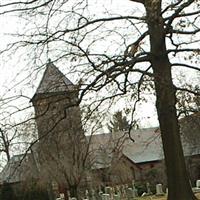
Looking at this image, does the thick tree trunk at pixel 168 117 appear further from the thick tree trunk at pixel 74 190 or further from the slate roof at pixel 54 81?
the thick tree trunk at pixel 74 190

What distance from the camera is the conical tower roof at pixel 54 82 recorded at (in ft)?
57.6

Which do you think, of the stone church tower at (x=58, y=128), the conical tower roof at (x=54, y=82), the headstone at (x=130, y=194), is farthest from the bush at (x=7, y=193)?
the conical tower roof at (x=54, y=82)

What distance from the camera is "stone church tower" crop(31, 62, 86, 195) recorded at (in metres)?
17.8

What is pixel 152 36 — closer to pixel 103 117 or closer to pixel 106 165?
pixel 103 117

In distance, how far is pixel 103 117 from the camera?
739 inches

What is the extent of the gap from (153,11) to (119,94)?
372 cm

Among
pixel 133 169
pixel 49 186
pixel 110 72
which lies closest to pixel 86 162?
pixel 49 186

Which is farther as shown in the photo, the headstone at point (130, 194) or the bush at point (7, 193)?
the bush at point (7, 193)

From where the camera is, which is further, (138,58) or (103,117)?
(103,117)

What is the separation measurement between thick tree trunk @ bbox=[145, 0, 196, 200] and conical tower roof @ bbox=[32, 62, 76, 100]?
2740 millimetres

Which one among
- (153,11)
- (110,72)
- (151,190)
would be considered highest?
(153,11)

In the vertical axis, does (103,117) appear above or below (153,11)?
below

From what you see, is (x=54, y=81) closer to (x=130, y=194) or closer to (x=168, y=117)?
(x=168, y=117)

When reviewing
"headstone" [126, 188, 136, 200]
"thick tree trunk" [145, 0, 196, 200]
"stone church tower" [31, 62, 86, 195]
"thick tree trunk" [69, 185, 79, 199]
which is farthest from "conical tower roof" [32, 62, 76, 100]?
"headstone" [126, 188, 136, 200]
